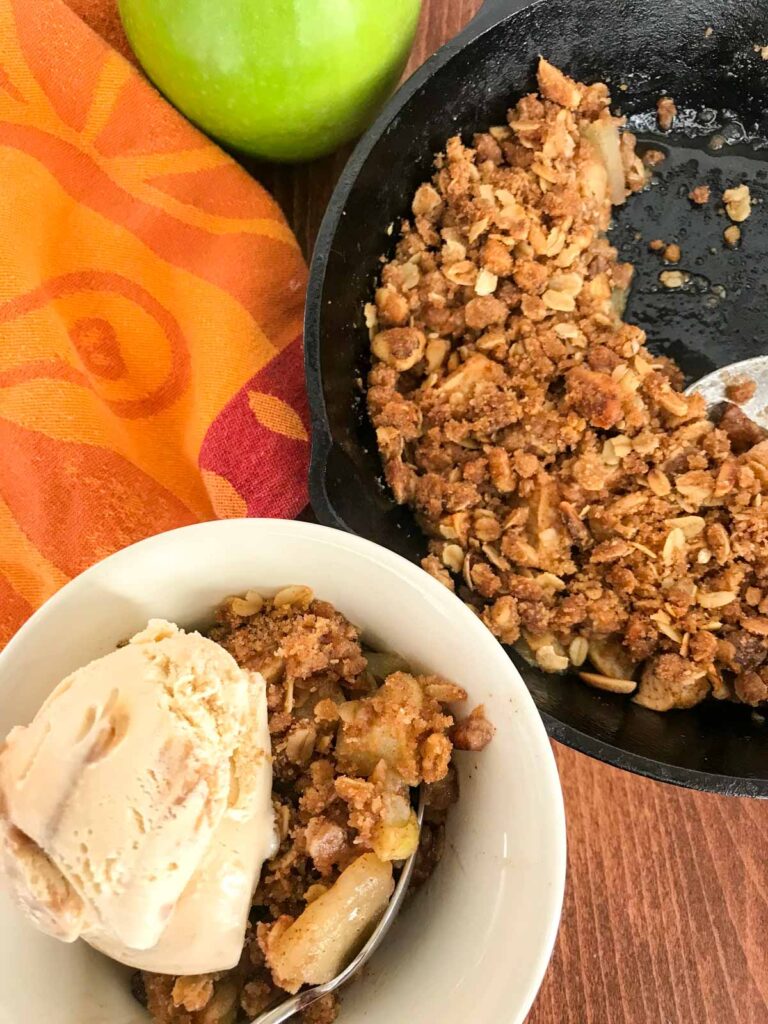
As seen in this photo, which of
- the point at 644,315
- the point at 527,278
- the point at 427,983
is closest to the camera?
the point at 427,983

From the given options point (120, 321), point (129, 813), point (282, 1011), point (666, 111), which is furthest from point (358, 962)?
point (666, 111)

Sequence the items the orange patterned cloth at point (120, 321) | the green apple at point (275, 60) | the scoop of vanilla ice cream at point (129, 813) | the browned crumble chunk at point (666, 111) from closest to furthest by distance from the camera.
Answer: the scoop of vanilla ice cream at point (129, 813), the green apple at point (275, 60), the orange patterned cloth at point (120, 321), the browned crumble chunk at point (666, 111)

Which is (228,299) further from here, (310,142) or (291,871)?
(291,871)

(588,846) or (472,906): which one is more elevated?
(472,906)

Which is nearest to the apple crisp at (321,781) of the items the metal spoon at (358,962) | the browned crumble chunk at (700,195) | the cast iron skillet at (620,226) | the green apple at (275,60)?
the metal spoon at (358,962)

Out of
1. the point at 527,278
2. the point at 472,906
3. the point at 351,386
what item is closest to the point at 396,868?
the point at 472,906

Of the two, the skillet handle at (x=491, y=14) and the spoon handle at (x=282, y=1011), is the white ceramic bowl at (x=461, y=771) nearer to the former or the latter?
the spoon handle at (x=282, y=1011)

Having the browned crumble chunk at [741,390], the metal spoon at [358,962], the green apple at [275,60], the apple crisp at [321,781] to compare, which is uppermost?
the green apple at [275,60]
